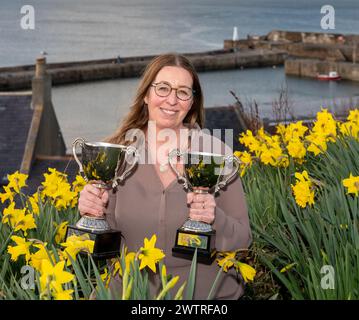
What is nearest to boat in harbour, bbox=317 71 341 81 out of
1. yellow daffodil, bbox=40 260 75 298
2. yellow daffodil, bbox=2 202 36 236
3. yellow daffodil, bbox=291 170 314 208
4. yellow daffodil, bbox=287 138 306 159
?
yellow daffodil, bbox=287 138 306 159

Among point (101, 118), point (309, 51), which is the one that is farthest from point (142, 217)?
point (309, 51)

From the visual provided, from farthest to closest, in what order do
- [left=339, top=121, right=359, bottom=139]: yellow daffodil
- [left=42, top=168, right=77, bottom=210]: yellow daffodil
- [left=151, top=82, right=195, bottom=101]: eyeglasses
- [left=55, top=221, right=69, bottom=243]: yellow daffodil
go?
[left=339, top=121, right=359, bottom=139]: yellow daffodil < [left=42, top=168, right=77, bottom=210]: yellow daffodil < [left=55, top=221, right=69, bottom=243]: yellow daffodil < [left=151, top=82, right=195, bottom=101]: eyeglasses

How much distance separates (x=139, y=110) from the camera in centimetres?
272

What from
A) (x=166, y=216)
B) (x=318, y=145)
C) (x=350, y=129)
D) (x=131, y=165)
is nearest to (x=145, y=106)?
(x=131, y=165)

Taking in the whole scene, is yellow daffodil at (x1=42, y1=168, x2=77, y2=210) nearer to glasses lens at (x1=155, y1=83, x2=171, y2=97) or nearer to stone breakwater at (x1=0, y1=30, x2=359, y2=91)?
glasses lens at (x1=155, y1=83, x2=171, y2=97)

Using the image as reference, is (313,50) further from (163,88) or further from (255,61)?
(163,88)

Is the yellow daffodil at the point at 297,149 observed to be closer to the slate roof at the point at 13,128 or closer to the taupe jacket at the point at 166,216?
the taupe jacket at the point at 166,216

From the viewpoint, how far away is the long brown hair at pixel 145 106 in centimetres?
255

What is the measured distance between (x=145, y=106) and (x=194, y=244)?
0.65 meters

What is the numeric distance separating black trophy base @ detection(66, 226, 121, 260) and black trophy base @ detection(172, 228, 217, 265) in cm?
21

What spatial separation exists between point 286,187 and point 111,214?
1.34 m

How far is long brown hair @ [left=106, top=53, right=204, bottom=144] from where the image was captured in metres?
2.55

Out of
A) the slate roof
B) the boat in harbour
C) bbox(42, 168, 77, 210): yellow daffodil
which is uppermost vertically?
the boat in harbour

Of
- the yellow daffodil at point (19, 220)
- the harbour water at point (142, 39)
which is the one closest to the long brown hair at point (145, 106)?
the yellow daffodil at point (19, 220)
